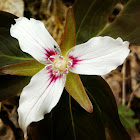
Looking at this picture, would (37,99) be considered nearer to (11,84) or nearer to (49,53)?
(49,53)

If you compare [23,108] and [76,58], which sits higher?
[76,58]

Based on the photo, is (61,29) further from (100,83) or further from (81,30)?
(100,83)

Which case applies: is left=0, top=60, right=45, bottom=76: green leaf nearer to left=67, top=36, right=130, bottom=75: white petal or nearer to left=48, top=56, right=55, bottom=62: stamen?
left=48, top=56, right=55, bottom=62: stamen

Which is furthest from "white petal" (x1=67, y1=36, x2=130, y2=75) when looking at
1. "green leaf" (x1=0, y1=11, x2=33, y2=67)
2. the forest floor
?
the forest floor

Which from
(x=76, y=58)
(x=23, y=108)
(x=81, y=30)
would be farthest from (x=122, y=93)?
(x=23, y=108)

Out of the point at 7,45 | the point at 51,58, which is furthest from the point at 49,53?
the point at 7,45

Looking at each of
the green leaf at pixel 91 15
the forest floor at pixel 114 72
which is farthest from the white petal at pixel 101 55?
the forest floor at pixel 114 72

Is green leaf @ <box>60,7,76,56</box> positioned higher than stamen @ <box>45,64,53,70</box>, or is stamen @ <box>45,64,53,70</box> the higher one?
green leaf @ <box>60,7,76,56</box>
